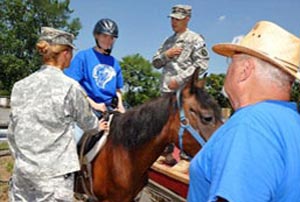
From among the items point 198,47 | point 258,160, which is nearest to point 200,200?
point 258,160

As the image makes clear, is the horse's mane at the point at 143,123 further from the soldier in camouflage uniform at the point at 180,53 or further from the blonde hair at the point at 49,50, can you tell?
the blonde hair at the point at 49,50

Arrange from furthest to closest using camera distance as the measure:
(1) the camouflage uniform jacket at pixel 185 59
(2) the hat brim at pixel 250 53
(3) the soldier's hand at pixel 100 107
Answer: (1) the camouflage uniform jacket at pixel 185 59 < (3) the soldier's hand at pixel 100 107 < (2) the hat brim at pixel 250 53

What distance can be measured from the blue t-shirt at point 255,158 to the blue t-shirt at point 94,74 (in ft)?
9.66

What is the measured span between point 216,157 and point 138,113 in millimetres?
2682

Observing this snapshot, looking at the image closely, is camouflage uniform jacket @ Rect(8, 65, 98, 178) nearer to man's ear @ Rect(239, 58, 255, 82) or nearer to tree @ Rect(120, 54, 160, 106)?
man's ear @ Rect(239, 58, 255, 82)

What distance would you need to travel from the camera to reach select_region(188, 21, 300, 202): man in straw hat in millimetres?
1157

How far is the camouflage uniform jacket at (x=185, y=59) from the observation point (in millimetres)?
4977

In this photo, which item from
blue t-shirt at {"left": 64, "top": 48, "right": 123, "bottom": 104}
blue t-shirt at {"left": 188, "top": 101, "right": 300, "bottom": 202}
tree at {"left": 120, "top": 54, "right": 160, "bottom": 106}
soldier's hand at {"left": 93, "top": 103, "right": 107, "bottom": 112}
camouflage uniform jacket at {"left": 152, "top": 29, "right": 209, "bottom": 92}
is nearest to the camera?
blue t-shirt at {"left": 188, "top": 101, "right": 300, "bottom": 202}

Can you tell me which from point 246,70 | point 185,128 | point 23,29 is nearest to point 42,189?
point 185,128

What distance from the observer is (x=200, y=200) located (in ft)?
4.54

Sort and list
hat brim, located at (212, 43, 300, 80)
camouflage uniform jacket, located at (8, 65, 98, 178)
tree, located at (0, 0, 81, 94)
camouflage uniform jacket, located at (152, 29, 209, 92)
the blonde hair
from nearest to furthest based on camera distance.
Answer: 1. hat brim, located at (212, 43, 300, 80)
2. camouflage uniform jacket, located at (8, 65, 98, 178)
3. the blonde hair
4. camouflage uniform jacket, located at (152, 29, 209, 92)
5. tree, located at (0, 0, 81, 94)

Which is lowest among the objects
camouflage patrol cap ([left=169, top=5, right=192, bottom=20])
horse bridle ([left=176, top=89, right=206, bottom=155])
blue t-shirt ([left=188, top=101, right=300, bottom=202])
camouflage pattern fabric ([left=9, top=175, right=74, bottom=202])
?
camouflage pattern fabric ([left=9, top=175, right=74, bottom=202])

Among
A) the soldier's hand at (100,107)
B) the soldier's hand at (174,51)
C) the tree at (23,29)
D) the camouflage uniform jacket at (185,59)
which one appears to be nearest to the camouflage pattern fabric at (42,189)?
the soldier's hand at (100,107)

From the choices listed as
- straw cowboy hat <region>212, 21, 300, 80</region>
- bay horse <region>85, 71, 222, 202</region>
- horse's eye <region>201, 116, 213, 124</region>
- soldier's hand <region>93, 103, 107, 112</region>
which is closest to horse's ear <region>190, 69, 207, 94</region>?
bay horse <region>85, 71, 222, 202</region>
